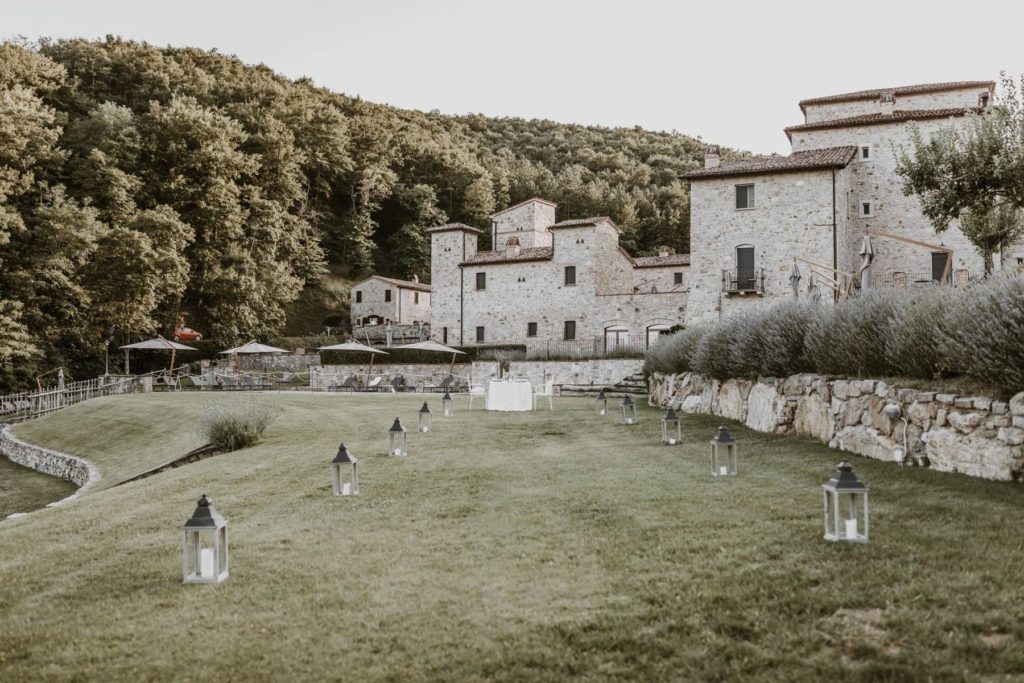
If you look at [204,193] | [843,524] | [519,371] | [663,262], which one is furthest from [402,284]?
[843,524]

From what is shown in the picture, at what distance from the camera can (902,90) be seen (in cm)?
3256

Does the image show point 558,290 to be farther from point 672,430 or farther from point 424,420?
point 672,430

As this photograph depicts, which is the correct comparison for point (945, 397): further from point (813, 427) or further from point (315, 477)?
point (315, 477)

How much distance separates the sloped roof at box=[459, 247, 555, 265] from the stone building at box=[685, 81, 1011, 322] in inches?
354

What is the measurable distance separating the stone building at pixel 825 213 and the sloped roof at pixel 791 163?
0.14 ft

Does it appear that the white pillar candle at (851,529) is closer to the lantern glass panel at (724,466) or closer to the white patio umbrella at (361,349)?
the lantern glass panel at (724,466)

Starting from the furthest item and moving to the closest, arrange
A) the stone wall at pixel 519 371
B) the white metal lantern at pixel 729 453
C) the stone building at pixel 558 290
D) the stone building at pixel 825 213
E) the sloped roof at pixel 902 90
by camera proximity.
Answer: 1. the stone building at pixel 558 290
2. the sloped roof at pixel 902 90
3. the stone building at pixel 825 213
4. the stone wall at pixel 519 371
5. the white metal lantern at pixel 729 453

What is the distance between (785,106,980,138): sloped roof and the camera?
1165 inches

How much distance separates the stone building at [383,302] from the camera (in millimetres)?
48344

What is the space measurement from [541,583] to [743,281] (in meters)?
28.9

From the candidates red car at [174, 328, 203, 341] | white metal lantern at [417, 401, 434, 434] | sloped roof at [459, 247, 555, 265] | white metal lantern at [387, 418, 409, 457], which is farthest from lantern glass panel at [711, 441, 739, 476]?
red car at [174, 328, 203, 341]

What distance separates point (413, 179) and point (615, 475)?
197 ft

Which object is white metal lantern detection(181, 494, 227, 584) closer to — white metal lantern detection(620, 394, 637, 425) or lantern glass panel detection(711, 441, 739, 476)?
lantern glass panel detection(711, 441, 739, 476)

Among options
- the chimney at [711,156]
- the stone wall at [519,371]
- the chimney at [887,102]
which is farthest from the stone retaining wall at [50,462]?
the chimney at [887,102]
